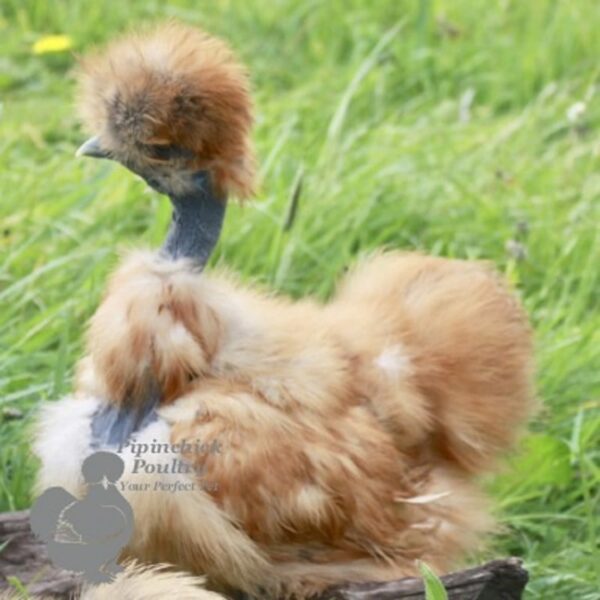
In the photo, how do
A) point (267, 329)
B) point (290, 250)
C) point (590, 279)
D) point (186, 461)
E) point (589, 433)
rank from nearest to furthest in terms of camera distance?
point (186, 461) < point (267, 329) < point (589, 433) < point (290, 250) < point (590, 279)

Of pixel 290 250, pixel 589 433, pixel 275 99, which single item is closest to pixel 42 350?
pixel 290 250

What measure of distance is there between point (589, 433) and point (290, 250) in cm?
88

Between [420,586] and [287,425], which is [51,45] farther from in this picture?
[420,586]

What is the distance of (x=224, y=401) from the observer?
111 inches

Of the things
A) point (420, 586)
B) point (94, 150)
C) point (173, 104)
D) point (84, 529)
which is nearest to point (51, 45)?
point (94, 150)

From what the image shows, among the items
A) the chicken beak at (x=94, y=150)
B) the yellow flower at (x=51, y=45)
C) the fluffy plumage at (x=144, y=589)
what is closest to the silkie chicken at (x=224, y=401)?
the chicken beak at (x=94, y=150)

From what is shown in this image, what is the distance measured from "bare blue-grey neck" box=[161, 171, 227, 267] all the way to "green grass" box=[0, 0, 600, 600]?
2.15 feet

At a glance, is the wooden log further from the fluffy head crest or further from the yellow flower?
the yellow flower

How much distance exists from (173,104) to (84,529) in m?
0.76

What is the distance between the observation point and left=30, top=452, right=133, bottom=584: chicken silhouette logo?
239 cm

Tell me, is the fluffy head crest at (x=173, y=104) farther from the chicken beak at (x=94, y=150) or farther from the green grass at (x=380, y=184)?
the green grass at (x=380, y=184)

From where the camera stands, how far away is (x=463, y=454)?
316 cm

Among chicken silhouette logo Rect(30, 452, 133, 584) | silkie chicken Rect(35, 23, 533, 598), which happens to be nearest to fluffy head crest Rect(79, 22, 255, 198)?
silkie chicken Rect(35, 23, 533, 598)

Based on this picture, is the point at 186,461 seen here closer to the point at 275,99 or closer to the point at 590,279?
the point at 590,279
